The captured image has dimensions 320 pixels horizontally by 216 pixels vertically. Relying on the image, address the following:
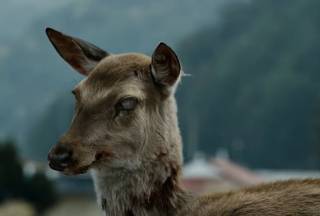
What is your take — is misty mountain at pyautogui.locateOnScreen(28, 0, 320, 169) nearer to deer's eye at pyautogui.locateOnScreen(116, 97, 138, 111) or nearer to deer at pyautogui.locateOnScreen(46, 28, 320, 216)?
deer at pyautogui.locateOnScreen(46, 28, 320, 216)

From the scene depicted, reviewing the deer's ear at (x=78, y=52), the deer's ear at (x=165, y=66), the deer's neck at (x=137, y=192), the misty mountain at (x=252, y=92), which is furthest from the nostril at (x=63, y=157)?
the misty mountain at (x=252, y=92)

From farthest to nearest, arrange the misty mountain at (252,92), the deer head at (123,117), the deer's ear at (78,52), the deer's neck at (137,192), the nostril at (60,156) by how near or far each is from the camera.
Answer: the misty mountain at (252,92), the deer's ear at (78,52), the deer's neck at (137,192), the deer head at (123,117), the nostril at (60,156)

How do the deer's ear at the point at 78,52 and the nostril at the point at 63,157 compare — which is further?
the deer's ear at the point at 78,52

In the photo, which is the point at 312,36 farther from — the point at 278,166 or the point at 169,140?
the point at 169,140

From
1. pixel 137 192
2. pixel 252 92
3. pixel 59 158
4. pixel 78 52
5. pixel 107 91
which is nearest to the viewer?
pixel 59 158

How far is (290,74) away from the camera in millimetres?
159250

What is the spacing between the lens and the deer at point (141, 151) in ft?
29.9

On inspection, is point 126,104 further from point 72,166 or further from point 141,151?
point 72,166

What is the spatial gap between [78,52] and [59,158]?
1580mm

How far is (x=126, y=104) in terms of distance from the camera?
9.30 metres

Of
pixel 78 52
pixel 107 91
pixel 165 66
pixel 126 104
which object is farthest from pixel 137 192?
pixel 78 52

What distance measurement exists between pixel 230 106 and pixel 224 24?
28230 mm

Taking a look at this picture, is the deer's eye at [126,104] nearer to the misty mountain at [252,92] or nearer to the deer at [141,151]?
the deer at [141,151]

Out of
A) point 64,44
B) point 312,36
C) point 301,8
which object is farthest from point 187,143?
point 64,44
